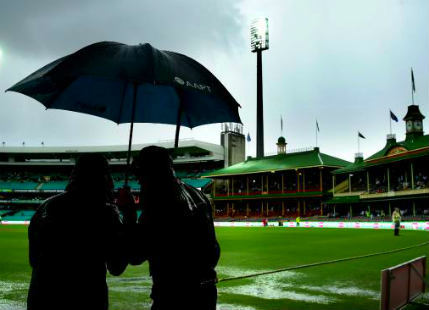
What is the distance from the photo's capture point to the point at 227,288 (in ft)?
27.7

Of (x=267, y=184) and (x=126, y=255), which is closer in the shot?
(x=126, y=255)

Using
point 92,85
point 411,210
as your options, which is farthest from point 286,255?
point 411,210

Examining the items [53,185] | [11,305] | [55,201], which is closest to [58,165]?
[53,185]

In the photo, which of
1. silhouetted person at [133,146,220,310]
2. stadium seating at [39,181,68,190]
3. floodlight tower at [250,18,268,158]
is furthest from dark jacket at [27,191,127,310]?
stadium seating at [39,181,68,190]

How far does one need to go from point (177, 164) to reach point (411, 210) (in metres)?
46.6

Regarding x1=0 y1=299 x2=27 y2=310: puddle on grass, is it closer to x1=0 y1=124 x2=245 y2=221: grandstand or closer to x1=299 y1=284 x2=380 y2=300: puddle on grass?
x1=299 y1=284 x2=380 y2=300: puddle on grass

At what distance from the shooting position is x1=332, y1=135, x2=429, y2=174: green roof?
39991 millimetres

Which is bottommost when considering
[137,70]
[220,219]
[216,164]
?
[220,219]

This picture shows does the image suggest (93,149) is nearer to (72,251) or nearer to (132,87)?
(132,87)

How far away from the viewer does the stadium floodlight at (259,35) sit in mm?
73312

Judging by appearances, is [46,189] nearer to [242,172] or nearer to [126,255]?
[242,172]

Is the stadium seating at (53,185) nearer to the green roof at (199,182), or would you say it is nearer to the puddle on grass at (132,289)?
the green roof at (199,182)

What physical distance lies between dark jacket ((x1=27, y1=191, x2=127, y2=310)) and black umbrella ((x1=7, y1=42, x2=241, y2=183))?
990 millimetres

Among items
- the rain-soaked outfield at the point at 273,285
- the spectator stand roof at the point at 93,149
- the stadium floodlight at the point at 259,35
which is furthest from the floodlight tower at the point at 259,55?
the rain-soaked outfield at the point at 273,285
